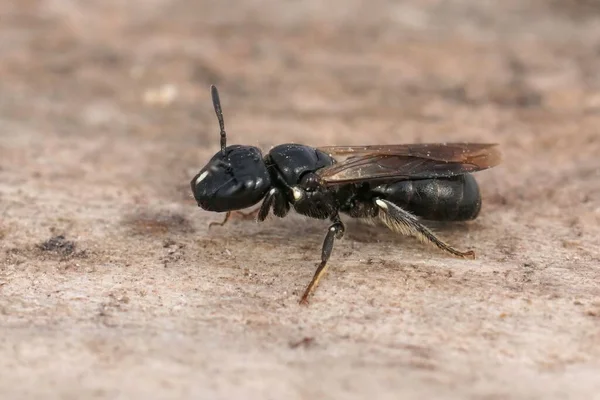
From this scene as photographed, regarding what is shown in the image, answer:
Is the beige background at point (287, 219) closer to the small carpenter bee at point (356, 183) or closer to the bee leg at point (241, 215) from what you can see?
the bee leg at point (241, 215)

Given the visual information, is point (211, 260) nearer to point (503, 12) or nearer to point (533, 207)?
point (533, 207)

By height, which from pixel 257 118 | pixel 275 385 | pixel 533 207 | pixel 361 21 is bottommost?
pixel 275 385

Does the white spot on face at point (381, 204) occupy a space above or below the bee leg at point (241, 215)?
above

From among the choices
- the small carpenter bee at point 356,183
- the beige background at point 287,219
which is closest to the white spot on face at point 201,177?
the small carpenter bee at point 356,183

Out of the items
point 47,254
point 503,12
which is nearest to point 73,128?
point 47,254

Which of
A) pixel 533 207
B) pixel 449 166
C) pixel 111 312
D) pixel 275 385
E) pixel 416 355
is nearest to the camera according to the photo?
pixel 275 385

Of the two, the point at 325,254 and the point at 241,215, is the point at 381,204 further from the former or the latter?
the point at 241,215
